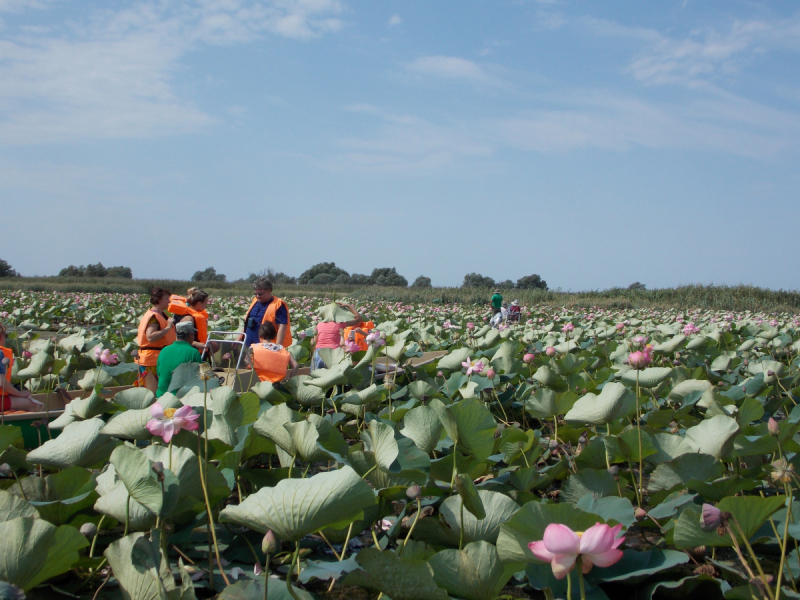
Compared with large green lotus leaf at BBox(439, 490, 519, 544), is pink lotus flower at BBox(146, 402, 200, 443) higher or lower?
higher

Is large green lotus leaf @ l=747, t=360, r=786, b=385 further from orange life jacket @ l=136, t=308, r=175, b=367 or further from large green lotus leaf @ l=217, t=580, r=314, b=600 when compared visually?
orange life jacket @ l=136, t=308, r=175, b=367

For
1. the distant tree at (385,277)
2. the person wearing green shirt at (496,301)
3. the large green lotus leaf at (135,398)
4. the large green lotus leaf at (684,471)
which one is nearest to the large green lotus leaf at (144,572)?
the large green lotus leaf at (135,398)

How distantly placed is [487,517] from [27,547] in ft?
3.12

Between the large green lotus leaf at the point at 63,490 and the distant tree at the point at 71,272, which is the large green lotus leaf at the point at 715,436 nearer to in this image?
the large green lotus leaf at the point at 63,490

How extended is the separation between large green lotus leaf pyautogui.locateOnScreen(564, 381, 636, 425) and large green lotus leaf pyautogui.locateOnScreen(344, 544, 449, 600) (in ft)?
3.84

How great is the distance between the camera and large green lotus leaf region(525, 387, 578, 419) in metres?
2.49

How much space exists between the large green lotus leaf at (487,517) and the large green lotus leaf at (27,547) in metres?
0.80

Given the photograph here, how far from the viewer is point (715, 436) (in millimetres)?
1777

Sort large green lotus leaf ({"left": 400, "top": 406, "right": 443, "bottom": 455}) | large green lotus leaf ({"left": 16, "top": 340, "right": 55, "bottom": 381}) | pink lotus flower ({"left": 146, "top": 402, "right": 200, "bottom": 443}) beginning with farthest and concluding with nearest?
large green lotus leaf ({"left": 16, "top": 340, "right": 55, "bottom": 381})
large green lotus leaf ({"left": 400, "top": 406, "right": 443, "bottom": 455})
pink lotus flower ({"left": 146, "top": 402, "right": 200, "bottom": 443})

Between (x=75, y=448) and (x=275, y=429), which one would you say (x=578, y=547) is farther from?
(x=75, y=448)

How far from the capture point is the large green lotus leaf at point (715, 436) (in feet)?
5.72

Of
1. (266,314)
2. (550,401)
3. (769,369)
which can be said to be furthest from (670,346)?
(266,314)

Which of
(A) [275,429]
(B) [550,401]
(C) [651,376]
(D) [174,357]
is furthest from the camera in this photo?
(D) [174,357]

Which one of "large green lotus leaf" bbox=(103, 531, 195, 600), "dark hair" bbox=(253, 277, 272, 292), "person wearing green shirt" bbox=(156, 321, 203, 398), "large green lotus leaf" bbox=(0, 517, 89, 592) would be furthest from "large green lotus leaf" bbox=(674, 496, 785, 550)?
"dark hair" bbox=(253, 277, 272, 292)
